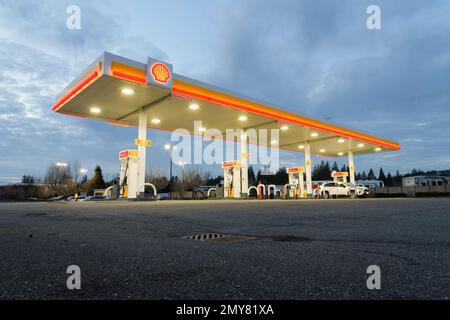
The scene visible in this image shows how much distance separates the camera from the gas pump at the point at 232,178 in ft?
78.5

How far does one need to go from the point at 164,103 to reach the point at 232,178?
30.0ft

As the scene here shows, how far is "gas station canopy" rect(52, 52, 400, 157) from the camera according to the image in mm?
14258

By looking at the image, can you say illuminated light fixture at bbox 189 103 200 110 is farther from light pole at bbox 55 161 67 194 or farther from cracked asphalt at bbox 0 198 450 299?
light pole at bbox 55 161 67 194

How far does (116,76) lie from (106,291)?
13.0 m

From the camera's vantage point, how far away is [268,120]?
73.0 ft

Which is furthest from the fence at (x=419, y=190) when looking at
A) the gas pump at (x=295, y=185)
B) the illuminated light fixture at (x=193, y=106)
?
the illuminated light fixture at (x=193, y=106)

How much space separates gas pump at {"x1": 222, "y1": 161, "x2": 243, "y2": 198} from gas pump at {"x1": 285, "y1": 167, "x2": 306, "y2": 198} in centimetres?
667

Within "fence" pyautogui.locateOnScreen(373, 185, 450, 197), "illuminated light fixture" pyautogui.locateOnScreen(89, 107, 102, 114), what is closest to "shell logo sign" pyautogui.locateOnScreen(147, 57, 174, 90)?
"illuminated light fixture" pyautogui.locateOnScreen(89, 107, 102, 114)

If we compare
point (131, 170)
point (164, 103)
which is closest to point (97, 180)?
point (131, 170)

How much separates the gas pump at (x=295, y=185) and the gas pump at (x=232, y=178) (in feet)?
21.9

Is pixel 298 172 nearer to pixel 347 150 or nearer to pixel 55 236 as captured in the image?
pixel 347 150

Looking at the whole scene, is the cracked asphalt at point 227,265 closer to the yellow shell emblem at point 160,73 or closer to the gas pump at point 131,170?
the yellow shell emblem at point 160,73

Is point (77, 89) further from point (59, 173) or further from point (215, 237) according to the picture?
point (59, 173)
